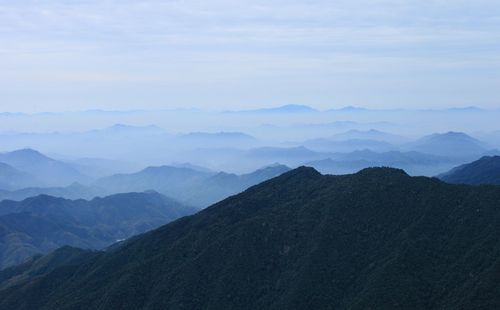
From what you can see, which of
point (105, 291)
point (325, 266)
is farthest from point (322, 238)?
point (105, 291)

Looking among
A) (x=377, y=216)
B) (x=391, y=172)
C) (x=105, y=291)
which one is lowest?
(x=105, y=291)

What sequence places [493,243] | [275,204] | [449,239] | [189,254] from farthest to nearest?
[275,204] < [189,254] < [449,239] < [493,243]

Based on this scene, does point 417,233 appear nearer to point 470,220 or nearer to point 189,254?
point 470,220

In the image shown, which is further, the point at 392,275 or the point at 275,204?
the point at 275,204

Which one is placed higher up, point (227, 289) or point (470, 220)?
point (470, 220)

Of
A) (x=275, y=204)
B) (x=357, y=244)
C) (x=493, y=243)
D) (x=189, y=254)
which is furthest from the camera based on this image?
(x=275, y=204)

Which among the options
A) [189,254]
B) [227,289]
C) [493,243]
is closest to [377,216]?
[493,243]
